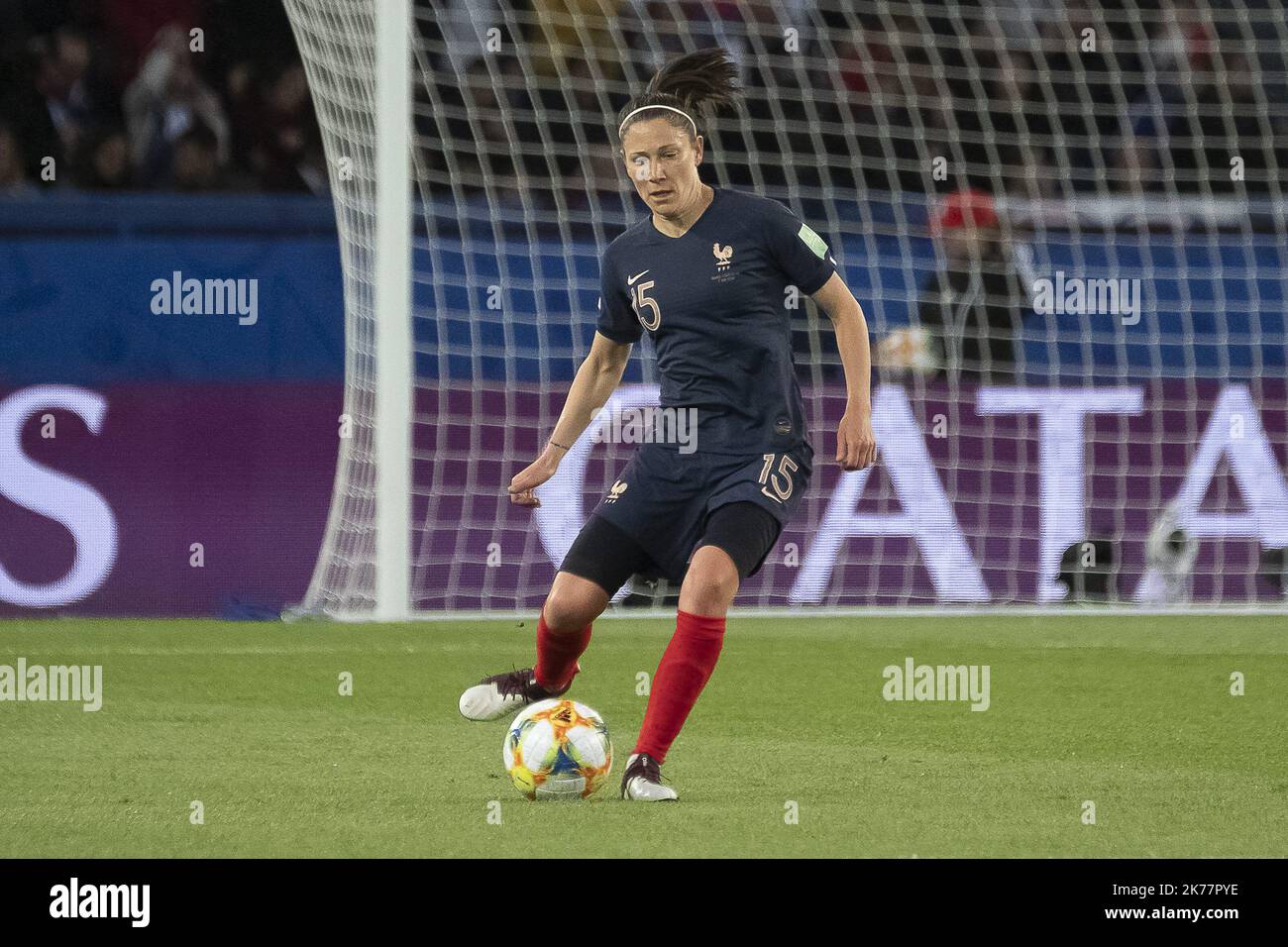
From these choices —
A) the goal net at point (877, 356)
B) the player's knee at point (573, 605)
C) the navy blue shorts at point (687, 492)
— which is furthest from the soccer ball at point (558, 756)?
the goal net at point (877, 356)

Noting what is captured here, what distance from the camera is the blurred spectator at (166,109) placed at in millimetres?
12242

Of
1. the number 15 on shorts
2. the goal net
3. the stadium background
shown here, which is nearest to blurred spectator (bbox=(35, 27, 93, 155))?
the stadium background

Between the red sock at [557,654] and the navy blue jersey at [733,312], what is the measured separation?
69 centimetres

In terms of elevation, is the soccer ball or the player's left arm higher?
the player's left arm

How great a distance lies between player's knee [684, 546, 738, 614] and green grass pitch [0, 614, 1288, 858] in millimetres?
508

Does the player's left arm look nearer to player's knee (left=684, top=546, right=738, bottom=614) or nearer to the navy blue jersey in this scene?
the navy blue jersey

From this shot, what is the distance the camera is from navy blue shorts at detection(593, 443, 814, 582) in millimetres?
5809

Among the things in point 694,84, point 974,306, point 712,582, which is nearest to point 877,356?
point 974,306

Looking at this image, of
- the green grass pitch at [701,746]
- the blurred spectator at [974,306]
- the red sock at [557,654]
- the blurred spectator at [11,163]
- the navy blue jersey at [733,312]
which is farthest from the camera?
the blurred spectator at [11,163]

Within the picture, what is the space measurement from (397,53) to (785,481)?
4781mm

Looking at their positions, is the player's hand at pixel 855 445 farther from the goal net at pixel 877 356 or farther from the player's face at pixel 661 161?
the goal net at pixel 877 356

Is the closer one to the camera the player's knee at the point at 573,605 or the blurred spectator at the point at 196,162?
the player's knee at the point at 573,605

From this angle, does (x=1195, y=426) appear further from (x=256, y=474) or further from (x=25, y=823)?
(x=25, y=823)

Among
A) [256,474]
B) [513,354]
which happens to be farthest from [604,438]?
[256,474]
